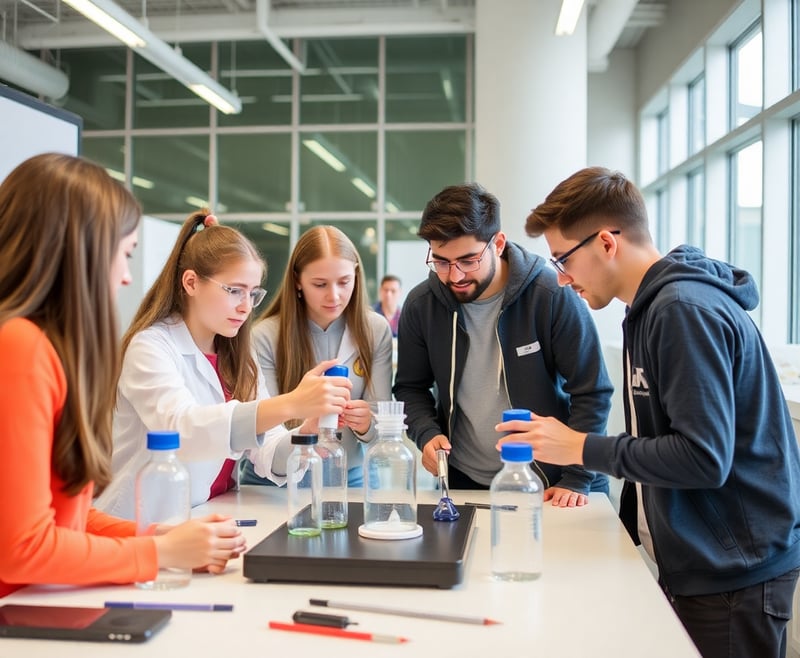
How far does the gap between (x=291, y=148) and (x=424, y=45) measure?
5.85 feet

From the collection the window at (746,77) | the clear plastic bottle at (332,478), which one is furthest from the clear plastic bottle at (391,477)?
the window at (746,77)

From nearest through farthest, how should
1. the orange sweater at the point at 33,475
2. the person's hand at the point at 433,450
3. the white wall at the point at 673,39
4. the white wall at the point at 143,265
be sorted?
the orange sweater at the point at 33,475, the person's hand at the point at 433,450, the white wall at the point at 673,39, the white wall at the point at 143,265

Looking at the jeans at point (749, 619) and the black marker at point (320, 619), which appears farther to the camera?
the jeans at point (749, 619)

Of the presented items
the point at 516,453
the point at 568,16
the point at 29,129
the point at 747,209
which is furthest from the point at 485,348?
the point at 747,209

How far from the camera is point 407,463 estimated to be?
5.06 feet

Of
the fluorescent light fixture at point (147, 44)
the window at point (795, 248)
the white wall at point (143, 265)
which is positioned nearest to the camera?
the window at point (795, 248)

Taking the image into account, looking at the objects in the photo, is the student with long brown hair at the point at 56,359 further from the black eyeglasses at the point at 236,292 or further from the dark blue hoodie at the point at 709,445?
the dark blue hoodie at the point at 709,445

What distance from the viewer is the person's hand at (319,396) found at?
1.53 m

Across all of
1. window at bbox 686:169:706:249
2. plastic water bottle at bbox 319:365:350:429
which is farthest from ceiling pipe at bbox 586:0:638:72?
plastic water bottle at bbox 319:365:350:429

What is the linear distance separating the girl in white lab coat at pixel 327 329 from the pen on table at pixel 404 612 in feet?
3.55

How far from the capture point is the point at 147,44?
605cm

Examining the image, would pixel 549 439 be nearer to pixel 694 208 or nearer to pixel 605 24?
pixel 605 24

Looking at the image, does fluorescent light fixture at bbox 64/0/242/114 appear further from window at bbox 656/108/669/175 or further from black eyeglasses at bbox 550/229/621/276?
black eyeglasses at bbox 550/229/621/276

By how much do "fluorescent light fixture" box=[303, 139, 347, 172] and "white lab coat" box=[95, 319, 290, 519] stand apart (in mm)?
6914
